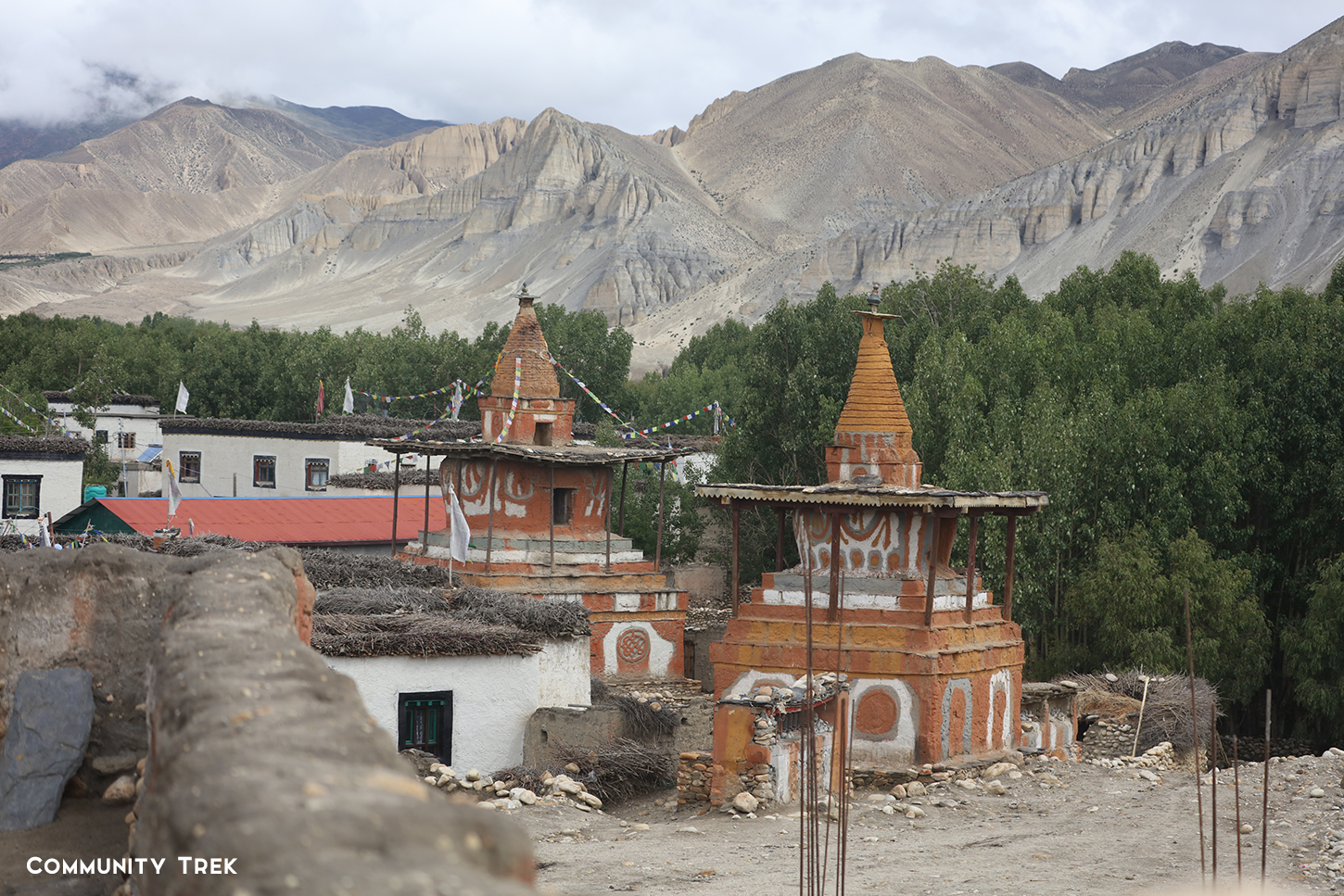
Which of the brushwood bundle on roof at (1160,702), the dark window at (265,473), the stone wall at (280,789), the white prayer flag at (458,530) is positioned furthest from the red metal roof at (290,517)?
the stone wall at (280,789)

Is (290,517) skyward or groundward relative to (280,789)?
groundward

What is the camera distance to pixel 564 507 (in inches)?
1147

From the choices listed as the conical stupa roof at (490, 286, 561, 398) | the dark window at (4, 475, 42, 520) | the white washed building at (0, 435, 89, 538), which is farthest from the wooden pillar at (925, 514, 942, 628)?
the dark window at (4, 475, 42, 520)

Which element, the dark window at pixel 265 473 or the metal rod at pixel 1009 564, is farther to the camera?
the dark window at pixel 265 473

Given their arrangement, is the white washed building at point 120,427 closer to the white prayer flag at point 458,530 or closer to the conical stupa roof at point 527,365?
the conical stupa roof at point 527,365

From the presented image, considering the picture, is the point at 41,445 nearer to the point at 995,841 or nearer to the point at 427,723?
the point at 427,723

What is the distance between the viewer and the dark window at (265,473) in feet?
157

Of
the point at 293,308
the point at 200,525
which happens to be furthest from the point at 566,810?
the point at 293,308

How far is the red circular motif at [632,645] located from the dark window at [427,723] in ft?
28.0

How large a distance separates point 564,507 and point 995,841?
51.8 feet

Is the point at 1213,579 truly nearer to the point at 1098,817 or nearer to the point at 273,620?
the point at 1098,817

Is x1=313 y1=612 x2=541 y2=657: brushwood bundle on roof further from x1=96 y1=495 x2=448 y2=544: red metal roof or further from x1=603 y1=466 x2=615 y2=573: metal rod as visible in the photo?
x1=96 y1=495 x2=448 y2=544: red metal roof

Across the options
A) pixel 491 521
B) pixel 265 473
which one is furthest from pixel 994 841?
pixel 265 473

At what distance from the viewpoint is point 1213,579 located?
2781 cm
